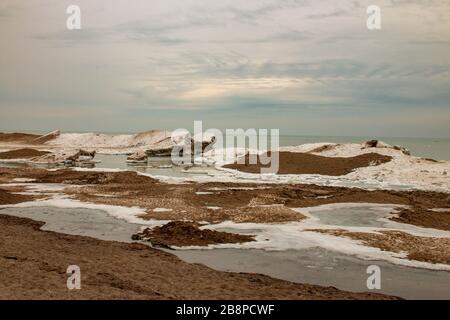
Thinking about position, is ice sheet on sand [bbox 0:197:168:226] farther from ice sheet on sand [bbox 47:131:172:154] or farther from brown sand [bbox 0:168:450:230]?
ice sheet on sand [bbox 47:131:172:154]

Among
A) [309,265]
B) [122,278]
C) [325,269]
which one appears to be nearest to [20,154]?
[122,278]

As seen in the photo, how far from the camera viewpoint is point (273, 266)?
13562 mm

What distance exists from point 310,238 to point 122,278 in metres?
8.21

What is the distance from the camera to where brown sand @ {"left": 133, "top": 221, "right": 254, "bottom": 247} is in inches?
634

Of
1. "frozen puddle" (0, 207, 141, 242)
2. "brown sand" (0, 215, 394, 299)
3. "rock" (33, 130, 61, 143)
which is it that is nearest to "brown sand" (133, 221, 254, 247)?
"frozen puddle" (0, 207, 141, 242)

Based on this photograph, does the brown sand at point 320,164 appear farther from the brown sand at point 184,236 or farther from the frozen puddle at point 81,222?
the brown sand at point 184,236

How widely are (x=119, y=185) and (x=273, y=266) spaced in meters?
22.1

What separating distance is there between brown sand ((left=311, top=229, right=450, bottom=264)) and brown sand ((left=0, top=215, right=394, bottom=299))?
15.4 feet

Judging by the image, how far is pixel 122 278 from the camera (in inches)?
446

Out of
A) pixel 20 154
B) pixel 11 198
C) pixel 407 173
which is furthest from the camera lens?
pixel 20 154

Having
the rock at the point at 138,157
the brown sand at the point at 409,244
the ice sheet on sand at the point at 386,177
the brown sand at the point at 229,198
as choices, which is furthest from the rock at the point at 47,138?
the brown sand at the point at 409,244

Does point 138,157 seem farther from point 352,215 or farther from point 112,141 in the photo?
point 352,215

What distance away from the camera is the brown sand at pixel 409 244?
47.3ft
